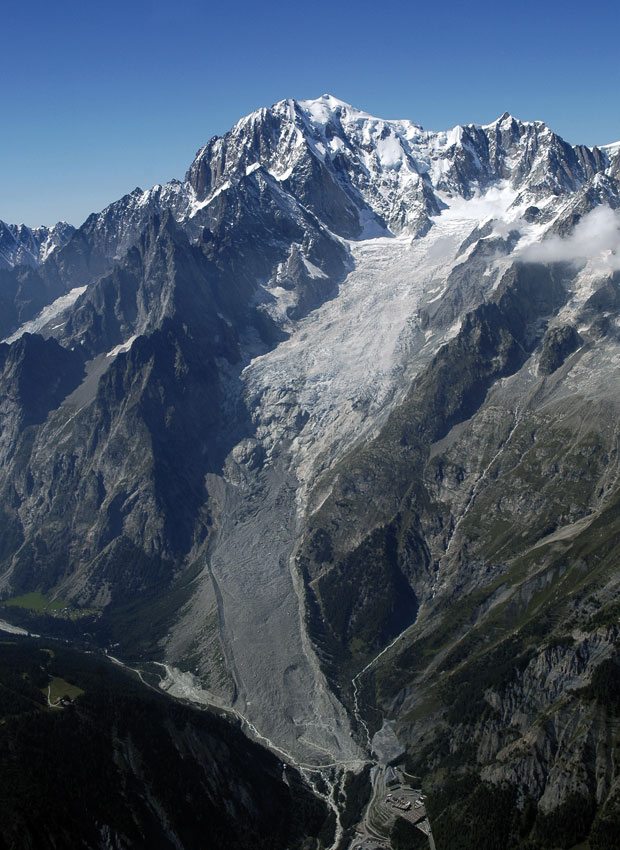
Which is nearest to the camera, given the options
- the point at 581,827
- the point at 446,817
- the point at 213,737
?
the point at 581,827

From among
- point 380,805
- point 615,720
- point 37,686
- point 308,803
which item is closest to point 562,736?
point 615,720

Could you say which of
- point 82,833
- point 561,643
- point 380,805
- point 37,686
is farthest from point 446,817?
point 37,686

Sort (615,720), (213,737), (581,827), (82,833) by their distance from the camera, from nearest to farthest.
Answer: (82,833) < (581,827) < (615,720) < (213,737)

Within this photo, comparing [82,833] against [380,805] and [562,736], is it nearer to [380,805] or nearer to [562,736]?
[380,805]

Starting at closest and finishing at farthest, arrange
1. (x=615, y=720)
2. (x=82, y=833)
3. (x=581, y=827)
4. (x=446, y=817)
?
(x=82, y=833)
(x=581, y=827)
(x=615, y=720)
(x=446, y=817)

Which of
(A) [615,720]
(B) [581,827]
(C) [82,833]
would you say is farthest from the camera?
(A) [615,720]

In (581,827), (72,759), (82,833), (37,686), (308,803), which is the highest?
(37,686)

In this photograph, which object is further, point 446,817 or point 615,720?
point 446,817

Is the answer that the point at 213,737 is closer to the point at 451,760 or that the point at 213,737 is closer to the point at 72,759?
the point at 72,759

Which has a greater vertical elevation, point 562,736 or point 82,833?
point 82,833
